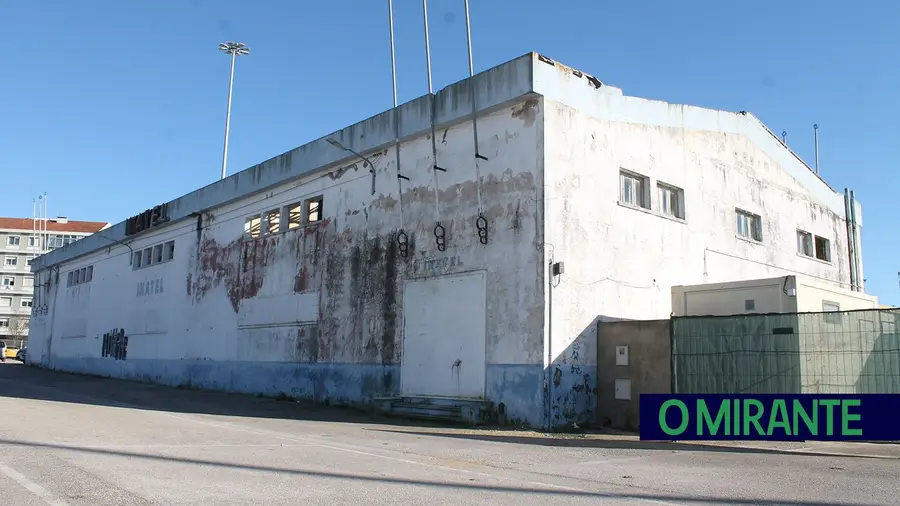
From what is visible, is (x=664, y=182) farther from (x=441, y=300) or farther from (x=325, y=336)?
(x=325, y=336)

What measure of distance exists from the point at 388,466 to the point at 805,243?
19.3 meters

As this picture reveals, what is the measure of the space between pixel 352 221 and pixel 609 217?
7.26 m

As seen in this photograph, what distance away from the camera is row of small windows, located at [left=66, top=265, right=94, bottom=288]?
38250 millimetres

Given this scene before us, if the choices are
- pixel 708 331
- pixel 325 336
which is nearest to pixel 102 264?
pixel 325 336

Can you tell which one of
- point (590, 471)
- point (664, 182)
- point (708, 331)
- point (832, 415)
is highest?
point (664, 182)

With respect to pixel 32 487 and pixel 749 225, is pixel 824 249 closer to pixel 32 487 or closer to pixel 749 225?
pixel 749 225

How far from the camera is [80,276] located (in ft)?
130

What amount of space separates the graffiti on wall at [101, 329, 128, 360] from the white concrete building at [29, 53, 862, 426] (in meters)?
7.46

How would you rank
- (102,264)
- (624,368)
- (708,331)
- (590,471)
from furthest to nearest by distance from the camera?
(102,264) → (624,368) → (708,331) → (590,471)

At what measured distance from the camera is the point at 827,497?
23.2ft

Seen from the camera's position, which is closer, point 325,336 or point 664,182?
point 664,182

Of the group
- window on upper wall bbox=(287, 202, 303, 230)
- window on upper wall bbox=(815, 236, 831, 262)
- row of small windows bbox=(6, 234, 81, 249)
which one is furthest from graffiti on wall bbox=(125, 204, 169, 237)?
row of small windows bbox=(6, 234, 81, 249)

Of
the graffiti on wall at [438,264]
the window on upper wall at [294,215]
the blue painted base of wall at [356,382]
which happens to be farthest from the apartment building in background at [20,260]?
the graffiti on wall at [438,264]

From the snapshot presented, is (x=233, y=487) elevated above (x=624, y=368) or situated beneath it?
situated beneath
